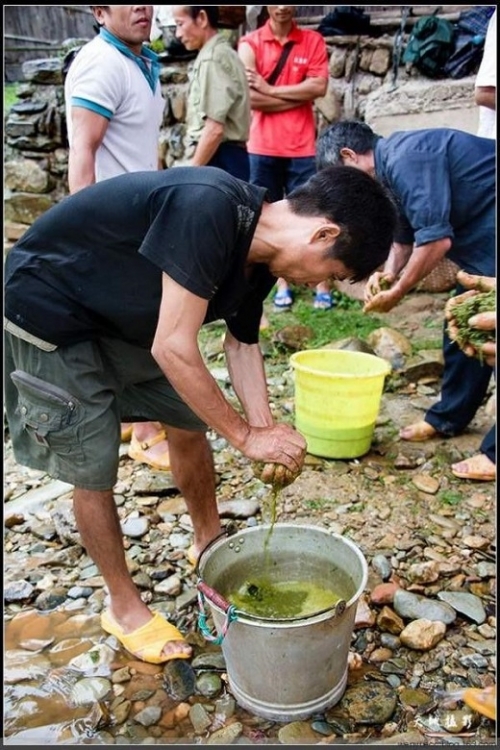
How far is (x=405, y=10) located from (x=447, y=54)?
0.64 m

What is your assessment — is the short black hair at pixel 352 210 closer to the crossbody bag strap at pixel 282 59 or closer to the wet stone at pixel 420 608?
the wet stone at pixel 420 608

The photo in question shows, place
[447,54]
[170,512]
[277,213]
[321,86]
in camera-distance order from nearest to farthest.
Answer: [277,213], [170,512], [321,86], [447,54]

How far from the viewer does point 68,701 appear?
222 centimetres

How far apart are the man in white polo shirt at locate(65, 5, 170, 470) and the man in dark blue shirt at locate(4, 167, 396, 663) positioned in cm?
85

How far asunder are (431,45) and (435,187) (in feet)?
10.2


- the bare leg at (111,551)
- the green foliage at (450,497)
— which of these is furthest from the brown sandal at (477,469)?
the bare leg at (111,551)

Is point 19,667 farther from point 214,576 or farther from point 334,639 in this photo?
point 334,639

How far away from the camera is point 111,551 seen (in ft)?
7.50

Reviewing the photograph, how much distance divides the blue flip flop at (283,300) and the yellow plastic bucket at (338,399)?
1983 millimetres

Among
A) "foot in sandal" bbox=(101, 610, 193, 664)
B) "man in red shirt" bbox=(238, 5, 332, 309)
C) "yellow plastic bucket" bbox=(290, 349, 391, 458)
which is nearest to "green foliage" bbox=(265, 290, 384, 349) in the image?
"man in red shirt" bbox=(238, 5, 332, 309)

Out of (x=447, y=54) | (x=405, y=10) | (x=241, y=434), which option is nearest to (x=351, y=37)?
(x=405, y=10)

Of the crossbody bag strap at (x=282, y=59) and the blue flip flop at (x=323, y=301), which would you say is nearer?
the crossbody bag strap at (x=282, y=59)

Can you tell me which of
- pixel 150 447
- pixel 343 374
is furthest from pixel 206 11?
pixel 150 447

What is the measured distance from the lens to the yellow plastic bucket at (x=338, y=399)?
10.9ft
